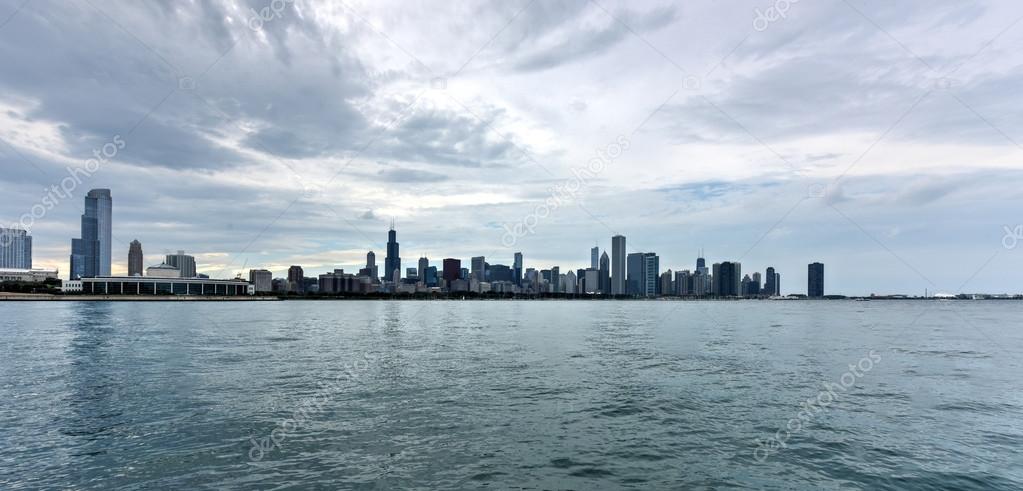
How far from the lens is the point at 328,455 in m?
24.3

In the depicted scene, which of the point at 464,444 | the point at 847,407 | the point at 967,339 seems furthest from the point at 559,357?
the point at 967,339

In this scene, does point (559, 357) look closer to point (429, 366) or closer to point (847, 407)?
point (429, 366)

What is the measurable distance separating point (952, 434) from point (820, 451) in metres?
9.45

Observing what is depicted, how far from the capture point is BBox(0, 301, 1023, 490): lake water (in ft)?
73.5

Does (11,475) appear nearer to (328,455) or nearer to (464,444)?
(328,455)

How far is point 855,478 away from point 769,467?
322 cm

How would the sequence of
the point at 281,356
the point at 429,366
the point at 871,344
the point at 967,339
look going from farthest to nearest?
the point at 967,339 < the point at 871,344 < the point at 281,356 < the point at 429,366

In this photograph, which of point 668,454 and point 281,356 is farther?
point 281,356

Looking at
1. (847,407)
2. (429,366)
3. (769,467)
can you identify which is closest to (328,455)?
(769,467)

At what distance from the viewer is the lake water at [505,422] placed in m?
22.4

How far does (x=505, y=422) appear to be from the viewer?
3000 centimetres

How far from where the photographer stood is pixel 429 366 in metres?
51.4

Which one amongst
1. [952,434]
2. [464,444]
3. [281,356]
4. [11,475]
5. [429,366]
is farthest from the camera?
[281,356]

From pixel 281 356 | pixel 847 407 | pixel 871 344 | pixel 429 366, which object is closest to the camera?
pixel 847 407
